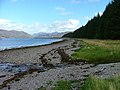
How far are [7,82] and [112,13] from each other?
68.6 metres

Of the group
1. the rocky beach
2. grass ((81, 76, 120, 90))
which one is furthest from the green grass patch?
grass ((81, 76, 120, 90))

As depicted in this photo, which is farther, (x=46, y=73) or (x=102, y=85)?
(x=46, y=73)

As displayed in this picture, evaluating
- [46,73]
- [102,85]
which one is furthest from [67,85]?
[46,73]

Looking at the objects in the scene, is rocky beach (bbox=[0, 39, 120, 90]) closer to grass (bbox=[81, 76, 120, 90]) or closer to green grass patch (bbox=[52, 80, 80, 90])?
green grass patch (bbox=[52, 80, 80, 90])

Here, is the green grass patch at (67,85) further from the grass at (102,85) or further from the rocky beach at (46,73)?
the grass at (102,85)

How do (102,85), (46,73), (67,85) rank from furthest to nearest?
(46,73), (67,85), (102,85)

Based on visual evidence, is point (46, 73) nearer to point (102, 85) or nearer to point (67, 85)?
point (67, 85)

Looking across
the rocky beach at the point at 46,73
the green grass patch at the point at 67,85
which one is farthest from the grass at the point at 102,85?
the green grass patch at the point at 67,85

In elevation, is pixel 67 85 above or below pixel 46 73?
above

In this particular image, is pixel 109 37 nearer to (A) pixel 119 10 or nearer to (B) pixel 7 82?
(A) pixel 119 10

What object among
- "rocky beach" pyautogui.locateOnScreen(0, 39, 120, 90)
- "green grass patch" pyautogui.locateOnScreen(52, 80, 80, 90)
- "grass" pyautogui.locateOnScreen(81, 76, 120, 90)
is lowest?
"rocky beach" pyautogui.locateOnScreen(0, 39, 120, 90)

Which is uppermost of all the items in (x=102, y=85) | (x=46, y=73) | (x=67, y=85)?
(x=102, y=85)

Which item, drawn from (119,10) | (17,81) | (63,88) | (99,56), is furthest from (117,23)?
(63,88)

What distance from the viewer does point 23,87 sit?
70.5 feet
